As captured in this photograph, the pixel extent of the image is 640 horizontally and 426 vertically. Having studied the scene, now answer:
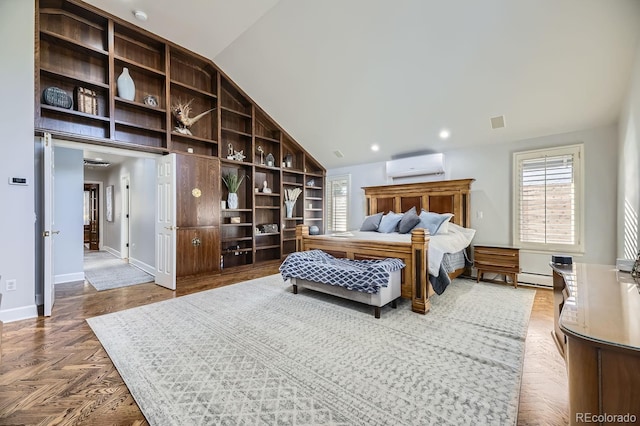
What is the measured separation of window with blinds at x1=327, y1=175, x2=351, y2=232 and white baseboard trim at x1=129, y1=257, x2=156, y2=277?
13.1 ft

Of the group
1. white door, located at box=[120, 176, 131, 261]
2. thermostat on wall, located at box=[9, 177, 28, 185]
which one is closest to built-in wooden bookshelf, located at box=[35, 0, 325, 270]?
thermostat on wall, located at box=[9, 177, 28, 185]

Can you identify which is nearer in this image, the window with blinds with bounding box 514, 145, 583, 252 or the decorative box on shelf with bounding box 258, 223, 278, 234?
the window with blinds with bounding box 514, 145, 583, 252

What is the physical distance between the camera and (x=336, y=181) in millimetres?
6988

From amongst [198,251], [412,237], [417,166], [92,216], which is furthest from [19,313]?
[92,216]

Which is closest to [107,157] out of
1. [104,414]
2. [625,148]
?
[104,414]

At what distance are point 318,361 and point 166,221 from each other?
11.5ft

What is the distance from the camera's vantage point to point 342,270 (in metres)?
3.12

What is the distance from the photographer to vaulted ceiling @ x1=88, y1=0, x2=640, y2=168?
113 inches

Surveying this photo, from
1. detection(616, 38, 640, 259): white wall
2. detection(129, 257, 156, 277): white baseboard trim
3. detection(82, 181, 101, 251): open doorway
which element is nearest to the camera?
detection(616, 38, 640, 259): white wall

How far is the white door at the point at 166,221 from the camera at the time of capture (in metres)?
4.24

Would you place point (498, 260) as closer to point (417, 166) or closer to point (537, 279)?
point (537, 279)

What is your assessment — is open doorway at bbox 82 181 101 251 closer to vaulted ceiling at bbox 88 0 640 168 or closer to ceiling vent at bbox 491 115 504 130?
vaulted ceiling at bbox 88 0 640 168

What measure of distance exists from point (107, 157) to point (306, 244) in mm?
5309

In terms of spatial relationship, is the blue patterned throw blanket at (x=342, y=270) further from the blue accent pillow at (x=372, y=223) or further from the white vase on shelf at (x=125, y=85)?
the white vase on shelf at (x=125, y=85)
